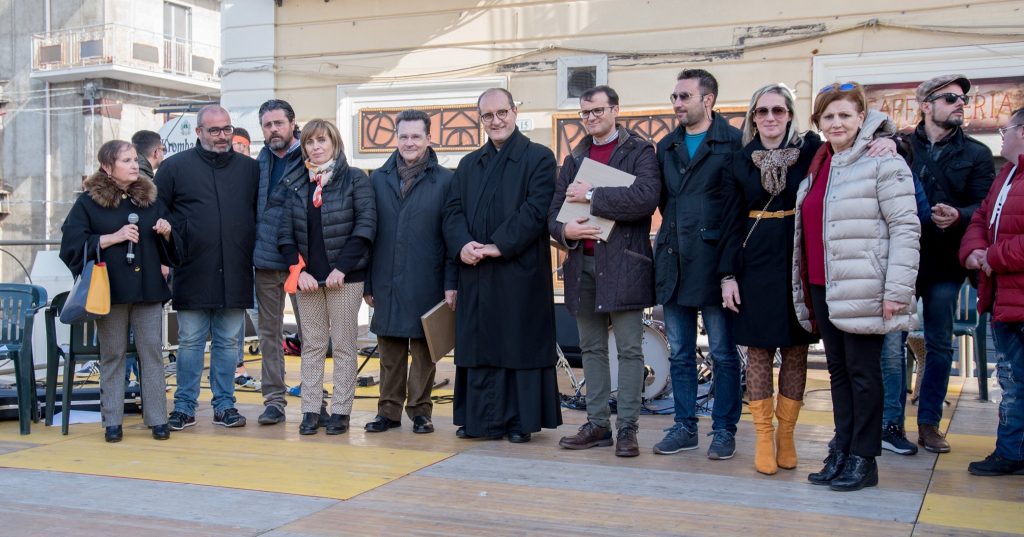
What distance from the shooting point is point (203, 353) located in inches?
239

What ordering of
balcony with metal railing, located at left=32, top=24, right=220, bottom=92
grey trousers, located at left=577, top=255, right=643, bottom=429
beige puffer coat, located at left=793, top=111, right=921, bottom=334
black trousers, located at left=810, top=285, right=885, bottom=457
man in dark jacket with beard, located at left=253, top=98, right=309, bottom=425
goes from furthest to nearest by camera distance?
1. balcony with metal railing, located at left=32, top=24, right=220, bottom=92
2. man in dark jacket with beard, located at left=253, top=98, right=309, bottom=425
3. grey trousers, located at left=577, top=255, right=643, bottom=429
4. black trousers, located at left=810, top=285, right=885, bottom=457
5. beige puffer coat, located at left=793, top=111, right=921, bottom=334

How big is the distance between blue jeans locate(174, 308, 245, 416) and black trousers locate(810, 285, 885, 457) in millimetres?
3499

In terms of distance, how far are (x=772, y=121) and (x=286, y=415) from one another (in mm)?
3633

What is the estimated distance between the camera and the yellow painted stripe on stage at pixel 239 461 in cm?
466

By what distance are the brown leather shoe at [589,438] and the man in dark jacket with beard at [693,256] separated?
1.01ft

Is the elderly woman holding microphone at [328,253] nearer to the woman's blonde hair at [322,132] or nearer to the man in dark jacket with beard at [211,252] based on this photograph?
the woman's blonde hair at [322,132]

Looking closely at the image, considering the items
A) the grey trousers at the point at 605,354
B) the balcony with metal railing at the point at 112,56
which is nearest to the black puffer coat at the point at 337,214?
the grey trousers at the point at 605,354

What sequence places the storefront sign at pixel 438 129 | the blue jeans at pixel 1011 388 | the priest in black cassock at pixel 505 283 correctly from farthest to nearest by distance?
1. the storefront sign at pixel 438 129
2. the priest in black cassock at pixel 505 283
3. the blue jeans at pixel 1011 388

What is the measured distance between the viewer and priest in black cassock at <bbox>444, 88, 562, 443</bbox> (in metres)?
5.48

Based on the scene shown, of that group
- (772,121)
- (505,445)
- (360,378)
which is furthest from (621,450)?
(360,378)

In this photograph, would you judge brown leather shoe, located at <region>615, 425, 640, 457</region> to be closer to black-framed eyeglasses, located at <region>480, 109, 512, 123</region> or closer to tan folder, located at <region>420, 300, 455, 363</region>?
tan folder, located at <region>420, 300, 455, 363</region>

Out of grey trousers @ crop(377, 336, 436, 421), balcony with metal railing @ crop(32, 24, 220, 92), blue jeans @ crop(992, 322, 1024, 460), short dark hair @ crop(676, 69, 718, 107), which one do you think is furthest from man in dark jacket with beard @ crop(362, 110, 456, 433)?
balcony with metal railing @ crop(32, 24, 220, 92)

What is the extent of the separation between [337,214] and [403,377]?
1.05 metres

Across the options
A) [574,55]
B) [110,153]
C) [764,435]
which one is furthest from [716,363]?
[574,55]
